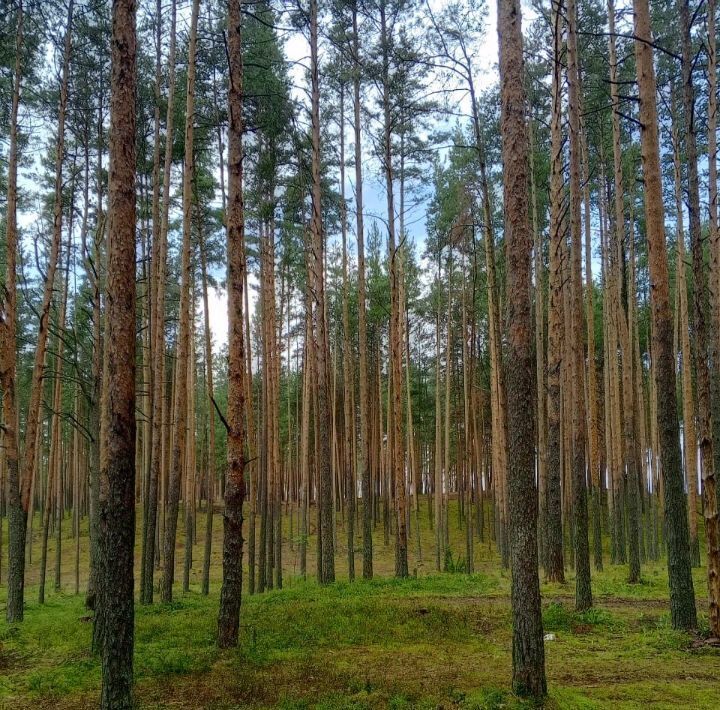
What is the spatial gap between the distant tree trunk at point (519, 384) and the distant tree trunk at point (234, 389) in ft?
12.3

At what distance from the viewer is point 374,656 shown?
693 cm

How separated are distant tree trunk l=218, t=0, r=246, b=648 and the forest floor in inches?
23.8

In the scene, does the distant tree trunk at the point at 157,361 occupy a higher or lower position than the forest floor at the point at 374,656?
higher

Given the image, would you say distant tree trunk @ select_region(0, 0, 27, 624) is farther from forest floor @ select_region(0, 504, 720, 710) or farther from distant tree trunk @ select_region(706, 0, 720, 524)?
distant tree trunk @ select_region(706, 0, 720, 524)

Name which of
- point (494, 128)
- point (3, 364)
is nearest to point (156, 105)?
point (3, 364)

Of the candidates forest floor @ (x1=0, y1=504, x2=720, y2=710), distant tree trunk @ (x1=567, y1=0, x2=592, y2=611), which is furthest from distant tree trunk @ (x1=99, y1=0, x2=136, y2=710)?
distant tree trunk @ (x1=567, y1=0, x2=592, y2=611)

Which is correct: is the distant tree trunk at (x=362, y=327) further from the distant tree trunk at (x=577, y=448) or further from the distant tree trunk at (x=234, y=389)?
the distant tree trunk at (x=234, y=389)

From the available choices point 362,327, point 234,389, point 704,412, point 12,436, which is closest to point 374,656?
point 234,389

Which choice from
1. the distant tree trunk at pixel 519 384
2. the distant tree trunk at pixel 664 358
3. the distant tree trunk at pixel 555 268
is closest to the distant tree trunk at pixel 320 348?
the distant tree trunk at pixel 555 268

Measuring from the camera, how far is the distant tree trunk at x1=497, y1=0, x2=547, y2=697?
4.97 meters

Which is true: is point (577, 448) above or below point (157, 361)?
below

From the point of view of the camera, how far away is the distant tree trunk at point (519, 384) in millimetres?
4969

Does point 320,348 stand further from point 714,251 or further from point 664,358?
point 714,251

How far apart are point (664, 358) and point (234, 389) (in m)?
5.73
